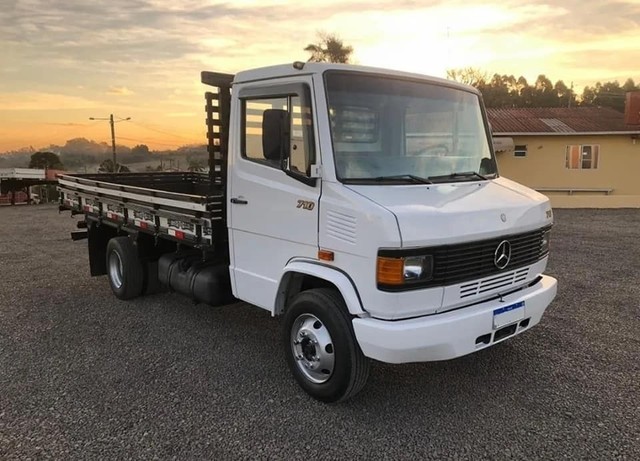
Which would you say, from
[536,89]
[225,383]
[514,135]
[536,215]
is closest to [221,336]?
[225,383]

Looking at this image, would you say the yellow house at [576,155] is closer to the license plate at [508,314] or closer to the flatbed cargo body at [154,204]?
the flatbed cargo body at [154,204]

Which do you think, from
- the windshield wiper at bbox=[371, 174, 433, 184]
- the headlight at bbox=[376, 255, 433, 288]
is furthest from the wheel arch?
the windshield wiper at bbox=[371, 174, 433, 184]

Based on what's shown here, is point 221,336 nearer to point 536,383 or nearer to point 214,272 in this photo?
point 214,272

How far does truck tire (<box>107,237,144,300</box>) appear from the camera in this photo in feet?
20.8

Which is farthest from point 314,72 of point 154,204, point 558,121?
point 558,121

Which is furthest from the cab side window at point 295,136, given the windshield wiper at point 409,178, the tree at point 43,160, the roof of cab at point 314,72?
the tree at point 43,160

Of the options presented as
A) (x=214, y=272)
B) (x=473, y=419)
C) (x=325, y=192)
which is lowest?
(x=473, y=419)

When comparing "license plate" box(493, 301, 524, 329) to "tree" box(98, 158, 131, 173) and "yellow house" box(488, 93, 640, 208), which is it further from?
"yellow house" box(488, 93, 640, 208)

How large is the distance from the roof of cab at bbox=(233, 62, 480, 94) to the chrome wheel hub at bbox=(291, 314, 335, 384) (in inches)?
71.4

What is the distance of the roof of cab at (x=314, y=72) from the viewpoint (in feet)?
12.2

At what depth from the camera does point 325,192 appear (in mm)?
3602

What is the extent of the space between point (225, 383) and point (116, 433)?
0.95 metres

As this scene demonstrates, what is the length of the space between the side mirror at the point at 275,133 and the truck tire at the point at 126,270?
3.33 m

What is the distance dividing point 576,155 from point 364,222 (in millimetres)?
23017
